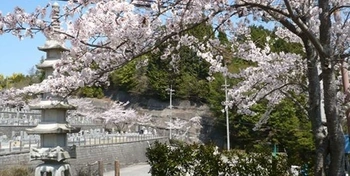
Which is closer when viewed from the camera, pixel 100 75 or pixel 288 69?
pixel 100 75

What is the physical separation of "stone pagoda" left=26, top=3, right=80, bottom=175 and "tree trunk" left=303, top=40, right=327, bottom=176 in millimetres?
5617

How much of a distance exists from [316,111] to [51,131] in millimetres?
6321

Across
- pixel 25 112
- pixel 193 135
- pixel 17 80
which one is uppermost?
pixel 17 80

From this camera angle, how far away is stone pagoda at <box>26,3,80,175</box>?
9.38m

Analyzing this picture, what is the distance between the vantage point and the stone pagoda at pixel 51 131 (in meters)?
9.38

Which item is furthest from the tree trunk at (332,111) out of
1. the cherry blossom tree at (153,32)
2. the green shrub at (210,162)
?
the green shrub at (210,162)

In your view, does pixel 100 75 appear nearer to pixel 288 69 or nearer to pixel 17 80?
pixel 288 69

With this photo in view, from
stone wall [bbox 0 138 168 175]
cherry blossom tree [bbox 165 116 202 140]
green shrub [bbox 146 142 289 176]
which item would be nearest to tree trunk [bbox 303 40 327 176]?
green shrub [bbox 146 142 289 176]

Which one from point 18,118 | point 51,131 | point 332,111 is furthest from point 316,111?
point 18,118

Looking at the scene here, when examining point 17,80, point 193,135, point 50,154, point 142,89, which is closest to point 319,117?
point 50,154

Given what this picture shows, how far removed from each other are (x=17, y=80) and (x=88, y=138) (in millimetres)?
45664

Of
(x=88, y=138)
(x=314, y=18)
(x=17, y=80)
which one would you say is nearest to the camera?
(x=314, y=18)

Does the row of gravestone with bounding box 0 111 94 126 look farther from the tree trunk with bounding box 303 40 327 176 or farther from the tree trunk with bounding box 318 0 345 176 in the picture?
the tree trunk with bounding box 318 0 345 176

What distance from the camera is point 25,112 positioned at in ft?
94.4
